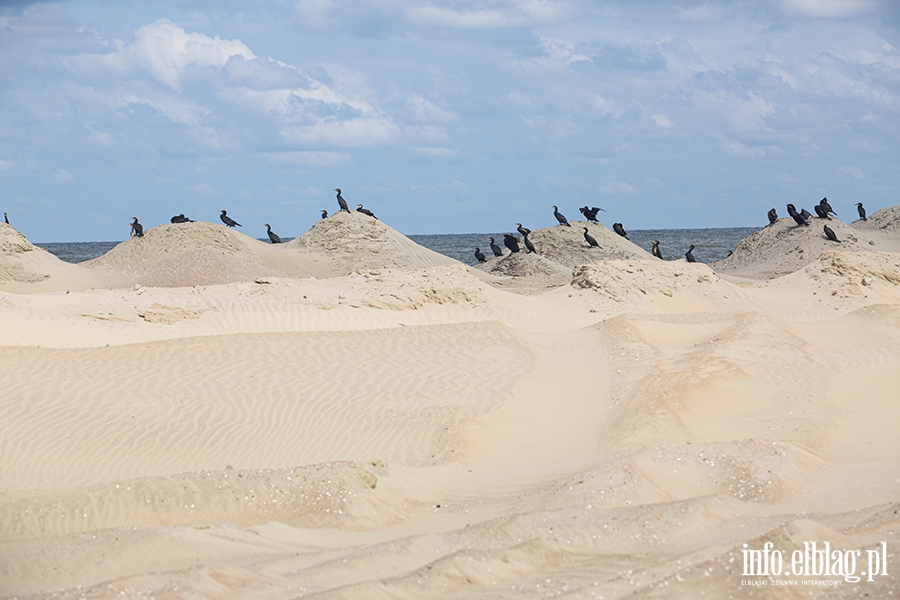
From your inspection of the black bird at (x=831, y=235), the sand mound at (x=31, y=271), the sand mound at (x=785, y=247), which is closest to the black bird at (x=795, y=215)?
the sand mound at (x=785, y=247)

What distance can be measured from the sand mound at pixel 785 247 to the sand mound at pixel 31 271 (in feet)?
60.4

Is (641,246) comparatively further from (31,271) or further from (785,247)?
(31,271)

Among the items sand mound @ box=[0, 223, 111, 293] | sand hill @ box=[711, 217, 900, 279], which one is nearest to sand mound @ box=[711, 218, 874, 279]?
sand hill @ box=[711, 217, 900, 279]

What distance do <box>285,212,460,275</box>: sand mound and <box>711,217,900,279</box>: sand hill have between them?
9.94 m

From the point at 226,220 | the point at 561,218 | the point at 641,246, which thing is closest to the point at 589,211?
the point at 561,218

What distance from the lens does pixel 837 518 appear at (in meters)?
5.09

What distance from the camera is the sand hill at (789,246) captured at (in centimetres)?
2706

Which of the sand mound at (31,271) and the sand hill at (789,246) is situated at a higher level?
the sand hill at (789,246)

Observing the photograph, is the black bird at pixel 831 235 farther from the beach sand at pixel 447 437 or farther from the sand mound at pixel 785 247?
the beach sand at pixel 447 437

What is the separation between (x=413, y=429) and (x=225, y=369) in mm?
3212

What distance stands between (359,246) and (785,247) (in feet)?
45.0

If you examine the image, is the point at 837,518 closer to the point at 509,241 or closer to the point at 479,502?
the point at 479,502

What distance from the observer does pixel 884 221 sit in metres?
32.3

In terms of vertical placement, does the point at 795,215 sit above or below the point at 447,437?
above
